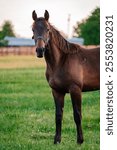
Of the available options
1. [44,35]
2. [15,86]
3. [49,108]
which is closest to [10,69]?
[15,86]

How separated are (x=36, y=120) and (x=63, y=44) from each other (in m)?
2.26

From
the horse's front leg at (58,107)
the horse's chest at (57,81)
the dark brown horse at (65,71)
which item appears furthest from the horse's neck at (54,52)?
the horse's front leg at (58,107)

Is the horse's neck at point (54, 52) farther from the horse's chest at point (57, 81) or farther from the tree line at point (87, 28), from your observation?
the tree line at point (87, 28)

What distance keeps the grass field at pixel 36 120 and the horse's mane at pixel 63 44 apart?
4.40 feet

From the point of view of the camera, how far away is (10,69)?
19.3 meters

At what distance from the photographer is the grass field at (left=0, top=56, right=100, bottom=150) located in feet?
23.6

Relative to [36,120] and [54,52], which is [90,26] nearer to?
[36,120]

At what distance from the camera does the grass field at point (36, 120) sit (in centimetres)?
720

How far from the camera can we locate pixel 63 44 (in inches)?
282

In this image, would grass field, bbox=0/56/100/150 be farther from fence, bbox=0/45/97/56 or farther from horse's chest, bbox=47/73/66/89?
fence, bbox=0/45/97/56

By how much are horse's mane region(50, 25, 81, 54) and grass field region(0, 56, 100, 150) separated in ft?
4.40

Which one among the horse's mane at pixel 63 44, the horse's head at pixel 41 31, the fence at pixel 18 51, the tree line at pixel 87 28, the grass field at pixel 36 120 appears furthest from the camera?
the fence at pixel 18 51

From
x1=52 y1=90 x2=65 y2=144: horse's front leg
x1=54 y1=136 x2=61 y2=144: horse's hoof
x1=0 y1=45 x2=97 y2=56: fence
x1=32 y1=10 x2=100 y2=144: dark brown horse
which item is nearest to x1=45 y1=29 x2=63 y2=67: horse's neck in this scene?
x1=32 y1=10 x2=100 y2=144: dark brown horse

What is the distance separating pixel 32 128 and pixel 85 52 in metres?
1.68
